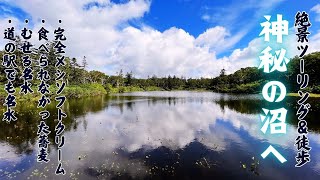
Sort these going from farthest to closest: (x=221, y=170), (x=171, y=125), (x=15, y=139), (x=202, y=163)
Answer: (x=171, y=125)
(x=15, y=139)
(x=202, y=163)
(x=221, y=170)

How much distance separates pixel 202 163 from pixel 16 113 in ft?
118

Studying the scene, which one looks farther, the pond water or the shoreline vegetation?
the shoreline vegetation

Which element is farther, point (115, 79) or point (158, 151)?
point (115, 79)

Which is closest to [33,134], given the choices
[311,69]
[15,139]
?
[15,139]

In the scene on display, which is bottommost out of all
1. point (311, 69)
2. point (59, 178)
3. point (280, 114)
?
point (59, 178)

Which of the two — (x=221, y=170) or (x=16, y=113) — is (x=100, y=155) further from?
(x=16, y=113)

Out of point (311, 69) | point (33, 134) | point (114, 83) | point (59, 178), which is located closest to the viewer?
point (59, 178)

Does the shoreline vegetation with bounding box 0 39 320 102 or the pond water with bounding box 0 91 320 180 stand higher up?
the shoreline vegetation with bounding box 0 39 320 102

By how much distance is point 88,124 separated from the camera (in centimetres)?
3669

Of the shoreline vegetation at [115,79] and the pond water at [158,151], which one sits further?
the shoreline vegetation at [115,79]

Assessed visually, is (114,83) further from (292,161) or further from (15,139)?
(292,161)

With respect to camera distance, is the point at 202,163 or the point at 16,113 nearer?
the point at 202,163

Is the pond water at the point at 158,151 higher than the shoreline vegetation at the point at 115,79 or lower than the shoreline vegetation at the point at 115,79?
lower

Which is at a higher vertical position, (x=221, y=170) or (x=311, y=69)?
(x=311, y=69)
